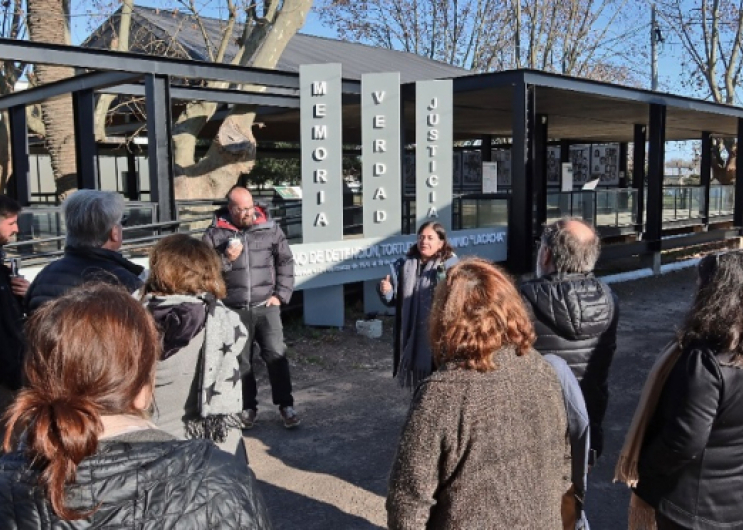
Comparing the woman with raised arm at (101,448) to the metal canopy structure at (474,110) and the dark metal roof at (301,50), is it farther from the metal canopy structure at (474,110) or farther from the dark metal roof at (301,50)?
the dark metal roof at (301,50)

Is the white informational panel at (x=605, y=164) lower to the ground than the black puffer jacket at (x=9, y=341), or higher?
higher

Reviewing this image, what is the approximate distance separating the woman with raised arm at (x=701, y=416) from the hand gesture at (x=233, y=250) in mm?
3309

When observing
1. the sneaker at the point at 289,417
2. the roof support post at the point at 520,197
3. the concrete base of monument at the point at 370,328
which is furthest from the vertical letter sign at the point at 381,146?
the sneaker at the point at 289,417

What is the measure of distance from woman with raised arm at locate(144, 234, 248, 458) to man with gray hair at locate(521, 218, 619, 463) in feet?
4.49

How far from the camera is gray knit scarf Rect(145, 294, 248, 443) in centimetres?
291

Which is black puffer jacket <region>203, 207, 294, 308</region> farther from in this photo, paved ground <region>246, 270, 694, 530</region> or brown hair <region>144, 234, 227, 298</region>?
brown hair <region>144, 234, 227, 298</region>

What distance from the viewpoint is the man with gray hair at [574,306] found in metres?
3.19

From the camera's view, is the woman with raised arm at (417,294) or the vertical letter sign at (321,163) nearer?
the woman with raised arm at (417,294)

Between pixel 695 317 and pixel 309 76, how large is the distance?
7551mm

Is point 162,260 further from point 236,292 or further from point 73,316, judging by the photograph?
point 236,292

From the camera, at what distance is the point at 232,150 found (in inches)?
452

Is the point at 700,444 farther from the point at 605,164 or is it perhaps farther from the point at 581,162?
the point at 581,162

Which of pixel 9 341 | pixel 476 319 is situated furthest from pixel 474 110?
pixel 476 319

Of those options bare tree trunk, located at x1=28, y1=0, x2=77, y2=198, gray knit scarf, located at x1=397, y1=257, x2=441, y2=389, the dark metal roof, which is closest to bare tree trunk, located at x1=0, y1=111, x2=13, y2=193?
bare tree trunk, located at x1=28, y1=0, x2=77, y2=198
